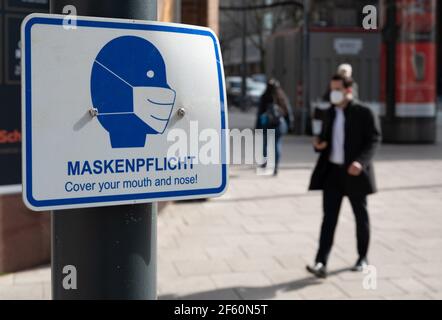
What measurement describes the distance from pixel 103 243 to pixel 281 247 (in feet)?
17.0

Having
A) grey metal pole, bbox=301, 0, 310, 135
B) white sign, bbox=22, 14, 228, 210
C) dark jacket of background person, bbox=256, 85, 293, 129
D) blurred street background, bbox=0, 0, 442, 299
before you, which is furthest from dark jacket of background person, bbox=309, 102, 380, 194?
grey metal pole, bbox=301, 0, 310, 135

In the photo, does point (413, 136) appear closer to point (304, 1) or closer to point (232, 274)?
point (304, 1)

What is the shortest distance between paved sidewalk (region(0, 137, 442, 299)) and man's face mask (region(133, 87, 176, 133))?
11.6ft

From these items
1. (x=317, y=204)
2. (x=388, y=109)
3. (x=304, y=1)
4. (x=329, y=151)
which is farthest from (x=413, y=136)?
(x=329, y=151)

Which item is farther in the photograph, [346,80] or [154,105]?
[346,80]

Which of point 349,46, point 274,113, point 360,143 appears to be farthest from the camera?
point 349,46

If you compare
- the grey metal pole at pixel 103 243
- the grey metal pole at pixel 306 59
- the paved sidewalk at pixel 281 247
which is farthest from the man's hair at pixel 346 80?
the grey metal pole at pixel 306 59

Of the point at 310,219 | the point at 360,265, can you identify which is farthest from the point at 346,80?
the point at 310,219

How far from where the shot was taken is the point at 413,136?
17.4 m

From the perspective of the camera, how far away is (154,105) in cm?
188

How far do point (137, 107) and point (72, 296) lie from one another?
1.79 ft

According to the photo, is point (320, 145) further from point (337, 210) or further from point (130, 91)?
point (130, 91)

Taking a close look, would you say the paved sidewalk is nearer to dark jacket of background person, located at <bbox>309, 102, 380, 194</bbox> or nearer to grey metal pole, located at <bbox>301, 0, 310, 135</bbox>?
dark jacket of background person, located at <bbox>309, 102, 380, 194</bbox>

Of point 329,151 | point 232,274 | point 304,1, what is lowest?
point 232,274
